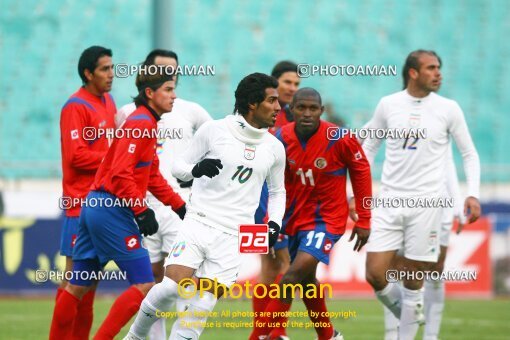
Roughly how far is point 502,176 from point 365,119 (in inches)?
116

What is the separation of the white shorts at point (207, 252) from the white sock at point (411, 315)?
2273 millimetres

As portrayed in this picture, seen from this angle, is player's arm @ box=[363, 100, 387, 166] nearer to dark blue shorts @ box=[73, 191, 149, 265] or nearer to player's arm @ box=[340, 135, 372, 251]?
player's arm @ box=[340, 135, 372, 251]

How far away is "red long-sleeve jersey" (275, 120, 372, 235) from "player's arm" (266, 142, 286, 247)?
32.8 inches

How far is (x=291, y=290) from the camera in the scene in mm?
8562

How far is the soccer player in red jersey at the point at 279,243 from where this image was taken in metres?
9.55

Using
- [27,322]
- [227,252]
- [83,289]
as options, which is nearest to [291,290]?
[227,252]

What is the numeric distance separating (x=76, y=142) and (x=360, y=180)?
7.84 ft

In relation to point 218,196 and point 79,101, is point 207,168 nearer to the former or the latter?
point 218,196

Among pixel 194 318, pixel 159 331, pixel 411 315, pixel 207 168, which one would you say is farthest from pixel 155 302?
pixel 411 315

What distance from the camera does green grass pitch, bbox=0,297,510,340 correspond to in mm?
11172

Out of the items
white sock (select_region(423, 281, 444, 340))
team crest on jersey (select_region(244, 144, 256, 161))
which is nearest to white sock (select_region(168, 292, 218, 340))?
team crest on jersey (select_region(244, 144, 256, 161))

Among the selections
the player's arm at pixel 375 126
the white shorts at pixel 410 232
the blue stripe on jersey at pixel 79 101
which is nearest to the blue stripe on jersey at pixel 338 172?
the player's arm at pixel 375 126

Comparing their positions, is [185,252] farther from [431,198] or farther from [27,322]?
[27,322]

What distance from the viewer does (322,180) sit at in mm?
8805
